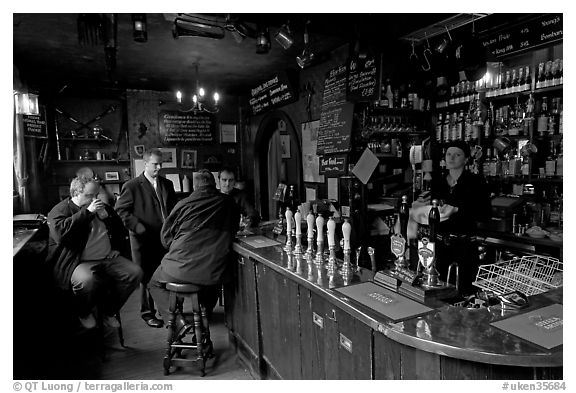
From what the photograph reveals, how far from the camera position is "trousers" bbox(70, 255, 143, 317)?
2.90 metres

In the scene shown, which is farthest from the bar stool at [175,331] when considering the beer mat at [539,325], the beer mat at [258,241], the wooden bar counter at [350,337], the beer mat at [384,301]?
the beer mat at [539,325]

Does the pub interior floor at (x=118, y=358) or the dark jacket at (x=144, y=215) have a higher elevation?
the dark jacket at (x=144, y=215)

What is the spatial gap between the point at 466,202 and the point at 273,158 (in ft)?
13.1

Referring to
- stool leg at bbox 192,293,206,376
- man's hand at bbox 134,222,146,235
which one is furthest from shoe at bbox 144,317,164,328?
stool leg at bbox 192,293,206,376

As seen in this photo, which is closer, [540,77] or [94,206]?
[94,206]

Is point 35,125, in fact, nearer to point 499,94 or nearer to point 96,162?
point 96,162

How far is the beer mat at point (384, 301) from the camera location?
140 cm

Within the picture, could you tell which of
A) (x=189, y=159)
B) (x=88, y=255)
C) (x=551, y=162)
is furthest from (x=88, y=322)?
(x=551, y=162)

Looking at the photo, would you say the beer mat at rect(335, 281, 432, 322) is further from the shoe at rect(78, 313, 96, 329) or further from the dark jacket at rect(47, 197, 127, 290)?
the shoe at rect(78, 313, 96, 329)

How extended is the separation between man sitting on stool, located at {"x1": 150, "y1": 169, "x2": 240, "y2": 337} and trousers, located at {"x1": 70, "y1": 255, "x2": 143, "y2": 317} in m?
0.66

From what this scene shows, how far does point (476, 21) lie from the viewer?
318 centimetres

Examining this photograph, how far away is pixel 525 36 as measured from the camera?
310cm

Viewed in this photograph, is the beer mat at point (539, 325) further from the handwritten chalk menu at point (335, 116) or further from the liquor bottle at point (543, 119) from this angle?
the handwritten chalk menu at point (335, 116)

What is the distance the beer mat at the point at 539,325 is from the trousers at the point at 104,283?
270 cm
